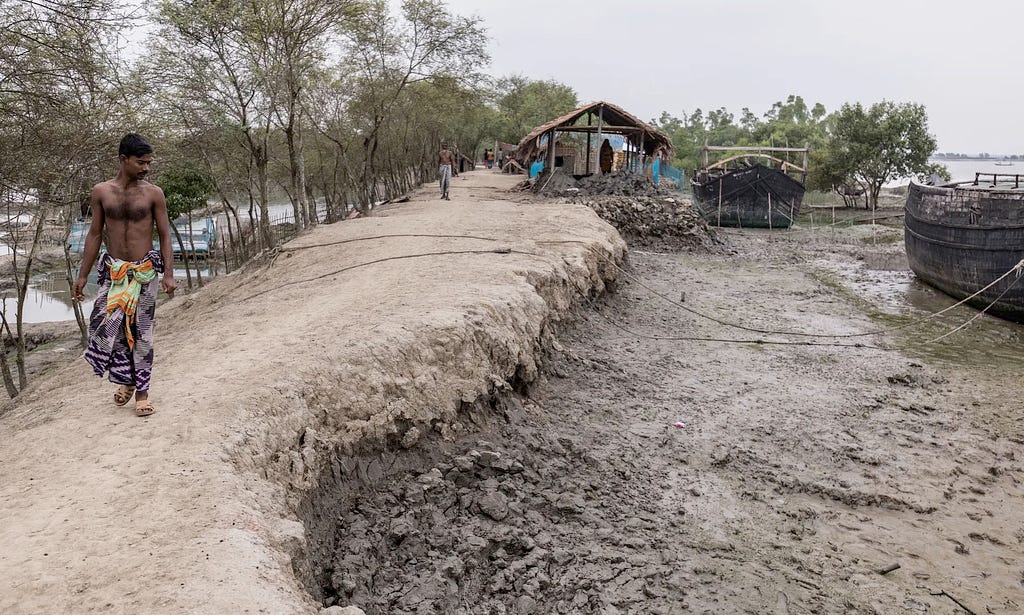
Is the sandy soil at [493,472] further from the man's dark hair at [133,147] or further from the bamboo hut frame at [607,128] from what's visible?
the bamboo hut frame at [607,128]

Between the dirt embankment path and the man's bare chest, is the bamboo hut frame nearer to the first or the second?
the dirt embankment path

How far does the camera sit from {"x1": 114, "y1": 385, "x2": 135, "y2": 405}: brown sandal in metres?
4.31

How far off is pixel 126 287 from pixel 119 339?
32 cm

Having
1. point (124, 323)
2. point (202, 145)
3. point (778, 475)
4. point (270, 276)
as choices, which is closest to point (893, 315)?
point (778, 475)

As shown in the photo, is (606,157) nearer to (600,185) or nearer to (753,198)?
(600,185)

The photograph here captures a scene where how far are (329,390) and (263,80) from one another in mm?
12855

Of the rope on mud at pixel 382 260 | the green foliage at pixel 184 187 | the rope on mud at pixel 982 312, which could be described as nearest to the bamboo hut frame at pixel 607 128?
the green foliage at pixel 184 187

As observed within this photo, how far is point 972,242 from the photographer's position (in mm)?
13688

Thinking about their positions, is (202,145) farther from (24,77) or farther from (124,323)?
(124,323)

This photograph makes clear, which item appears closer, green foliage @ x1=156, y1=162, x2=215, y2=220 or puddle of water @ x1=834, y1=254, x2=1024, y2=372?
puddle of water @ x1=834, y1=254, x2=1024, y2=372

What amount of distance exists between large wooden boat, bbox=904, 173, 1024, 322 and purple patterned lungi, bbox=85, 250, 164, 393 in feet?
44.9

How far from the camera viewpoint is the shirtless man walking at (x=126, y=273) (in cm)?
408

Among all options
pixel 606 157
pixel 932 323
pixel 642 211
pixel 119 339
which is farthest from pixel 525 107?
pixel 119 339

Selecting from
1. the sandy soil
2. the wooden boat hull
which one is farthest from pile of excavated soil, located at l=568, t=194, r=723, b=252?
the sandy soil
